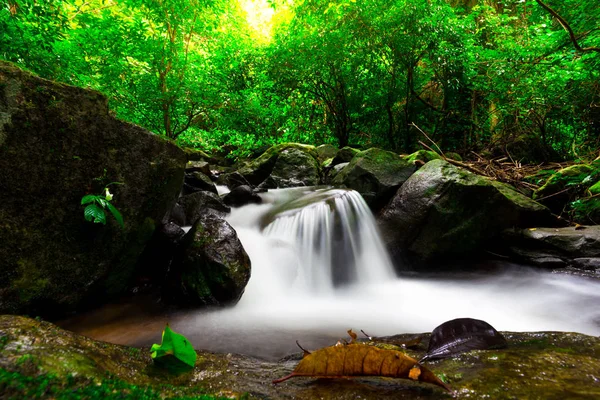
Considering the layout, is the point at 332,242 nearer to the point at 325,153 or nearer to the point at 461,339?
the point at 461,339

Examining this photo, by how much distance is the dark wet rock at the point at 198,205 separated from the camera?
536 cm

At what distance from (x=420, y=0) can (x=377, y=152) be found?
4818 mm

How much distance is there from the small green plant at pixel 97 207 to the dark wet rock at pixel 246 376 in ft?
4.93

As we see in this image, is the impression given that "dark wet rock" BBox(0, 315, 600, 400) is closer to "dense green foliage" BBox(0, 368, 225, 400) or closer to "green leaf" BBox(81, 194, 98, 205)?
"dense green foliage" BBox(0, 368, 225, 400)

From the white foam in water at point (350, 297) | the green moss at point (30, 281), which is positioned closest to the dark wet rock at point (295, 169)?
the white foam in water at point (350, 297)

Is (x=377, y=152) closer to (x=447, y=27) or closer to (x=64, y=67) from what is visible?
(x=447, y=27)

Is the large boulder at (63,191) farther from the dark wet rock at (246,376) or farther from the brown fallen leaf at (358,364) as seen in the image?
the brown fallen leaf at (358,364)

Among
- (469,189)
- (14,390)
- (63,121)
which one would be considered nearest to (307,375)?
(14,390)

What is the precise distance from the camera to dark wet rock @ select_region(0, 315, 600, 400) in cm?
87

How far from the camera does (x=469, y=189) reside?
4.89 metres

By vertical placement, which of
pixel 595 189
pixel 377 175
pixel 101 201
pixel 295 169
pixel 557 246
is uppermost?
pixel 295 169

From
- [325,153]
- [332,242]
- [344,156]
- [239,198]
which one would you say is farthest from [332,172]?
[332,242]

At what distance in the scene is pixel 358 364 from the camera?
1.17m

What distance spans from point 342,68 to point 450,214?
→ 6.90 meters
